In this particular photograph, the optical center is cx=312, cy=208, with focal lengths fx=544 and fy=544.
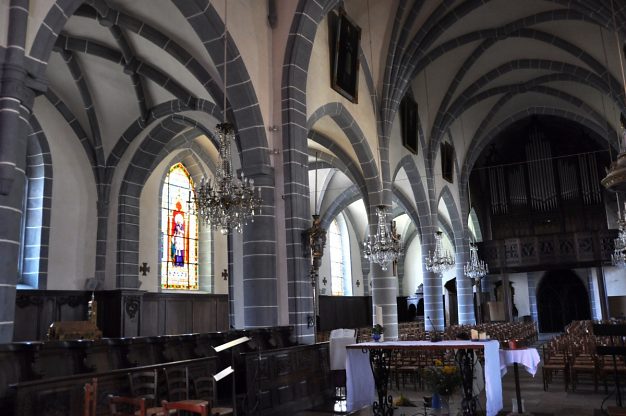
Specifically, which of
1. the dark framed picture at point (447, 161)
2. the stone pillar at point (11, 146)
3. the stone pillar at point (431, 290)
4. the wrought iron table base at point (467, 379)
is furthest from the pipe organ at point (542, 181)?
the stone pillar at point (11, 146)

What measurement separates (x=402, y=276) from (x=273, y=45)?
20.2m

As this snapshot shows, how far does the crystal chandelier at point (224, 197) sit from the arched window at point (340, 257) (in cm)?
1798

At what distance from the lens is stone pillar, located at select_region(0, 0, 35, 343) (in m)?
6.27

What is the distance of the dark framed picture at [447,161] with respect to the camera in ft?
71.5

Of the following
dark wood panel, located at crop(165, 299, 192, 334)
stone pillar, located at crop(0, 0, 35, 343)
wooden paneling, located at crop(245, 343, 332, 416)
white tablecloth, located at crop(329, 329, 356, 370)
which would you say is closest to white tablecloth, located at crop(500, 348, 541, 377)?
white tablecloth, located at crop(329, 329, 356, 370)

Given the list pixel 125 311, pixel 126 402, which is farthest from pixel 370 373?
pixel 125 311

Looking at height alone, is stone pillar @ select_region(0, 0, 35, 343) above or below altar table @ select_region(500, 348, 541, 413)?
above

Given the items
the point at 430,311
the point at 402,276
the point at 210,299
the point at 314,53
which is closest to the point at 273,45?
the point at 314,53

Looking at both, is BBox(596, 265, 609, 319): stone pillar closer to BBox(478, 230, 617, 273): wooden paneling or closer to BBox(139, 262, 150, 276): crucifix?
BBox(478, 230, 617, 273): wooden paneling

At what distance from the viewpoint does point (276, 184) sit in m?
10.3

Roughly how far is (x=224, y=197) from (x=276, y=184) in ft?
9.22

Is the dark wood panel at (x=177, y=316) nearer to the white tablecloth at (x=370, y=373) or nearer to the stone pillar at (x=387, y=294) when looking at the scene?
the stone pillar at (x=387, y=294)

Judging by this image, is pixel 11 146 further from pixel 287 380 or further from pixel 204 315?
pixel 204 315

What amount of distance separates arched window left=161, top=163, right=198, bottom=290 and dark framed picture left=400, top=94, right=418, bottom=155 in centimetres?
713
